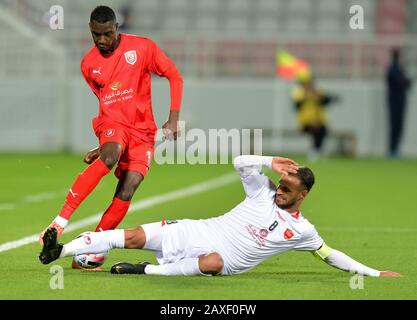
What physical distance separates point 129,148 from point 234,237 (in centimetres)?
147

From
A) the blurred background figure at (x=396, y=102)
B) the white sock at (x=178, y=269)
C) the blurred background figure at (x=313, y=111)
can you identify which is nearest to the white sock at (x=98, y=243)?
the white sock at (x=178, y=269)

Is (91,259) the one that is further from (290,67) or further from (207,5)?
(207,5)

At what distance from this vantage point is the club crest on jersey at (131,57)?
947 cm

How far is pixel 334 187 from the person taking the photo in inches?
736

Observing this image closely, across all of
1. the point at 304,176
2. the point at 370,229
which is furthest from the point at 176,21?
the point at 304,176

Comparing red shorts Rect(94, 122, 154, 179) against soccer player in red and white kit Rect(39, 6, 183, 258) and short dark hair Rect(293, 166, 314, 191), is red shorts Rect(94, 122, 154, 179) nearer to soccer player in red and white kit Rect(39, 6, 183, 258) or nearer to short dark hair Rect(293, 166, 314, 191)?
soccer player in red and white kit Rect(39, 6, 183, 258)

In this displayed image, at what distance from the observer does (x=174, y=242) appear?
838cm

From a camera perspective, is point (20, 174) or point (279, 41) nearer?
point (20, 174)

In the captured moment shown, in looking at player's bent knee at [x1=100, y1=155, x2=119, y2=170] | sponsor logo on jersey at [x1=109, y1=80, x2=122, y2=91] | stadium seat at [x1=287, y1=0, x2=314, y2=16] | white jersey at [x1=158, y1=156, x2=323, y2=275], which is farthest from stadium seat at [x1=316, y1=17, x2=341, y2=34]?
white jersey at [x1=158, y1=156, x2=323, y2=275]

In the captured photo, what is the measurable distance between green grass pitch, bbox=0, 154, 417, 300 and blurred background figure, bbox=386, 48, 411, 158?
64.6 inches

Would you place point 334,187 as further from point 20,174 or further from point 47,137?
point 47,137

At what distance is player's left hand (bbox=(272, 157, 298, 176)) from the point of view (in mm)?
8047
